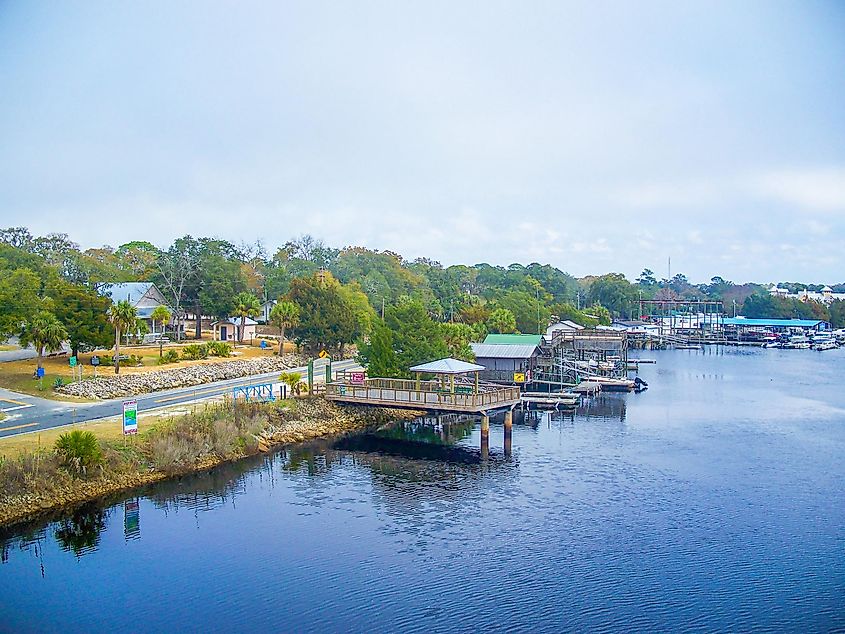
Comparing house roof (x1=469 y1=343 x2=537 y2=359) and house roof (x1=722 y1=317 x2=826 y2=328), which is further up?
house roof (x1=722 y1=317 x2=826 y2=328)

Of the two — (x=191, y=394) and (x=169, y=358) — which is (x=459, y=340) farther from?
(x=191, y=394)

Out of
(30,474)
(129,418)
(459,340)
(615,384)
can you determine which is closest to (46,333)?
(129,418)

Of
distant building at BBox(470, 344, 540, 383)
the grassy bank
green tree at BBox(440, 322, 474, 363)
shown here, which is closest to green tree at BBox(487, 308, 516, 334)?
green tree at BBox(440, 322, 474, 363)

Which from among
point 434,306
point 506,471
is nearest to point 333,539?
point 506,471

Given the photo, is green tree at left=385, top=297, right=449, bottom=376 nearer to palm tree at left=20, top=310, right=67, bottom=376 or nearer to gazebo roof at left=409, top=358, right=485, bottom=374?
gazebo roof at left=409, top=358, right=485, bottom=374

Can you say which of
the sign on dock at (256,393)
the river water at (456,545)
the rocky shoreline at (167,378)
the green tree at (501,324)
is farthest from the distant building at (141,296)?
the river water at (456,545)

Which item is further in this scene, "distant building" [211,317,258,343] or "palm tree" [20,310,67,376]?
"distant building" [211,317,258,343]

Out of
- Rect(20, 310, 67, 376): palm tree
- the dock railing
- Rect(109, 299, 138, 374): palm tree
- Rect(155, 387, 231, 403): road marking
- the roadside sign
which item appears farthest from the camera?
Rect(109, 299, 138, 374): palm tree
